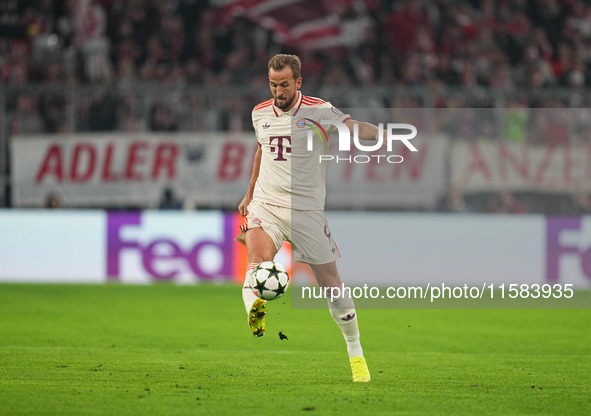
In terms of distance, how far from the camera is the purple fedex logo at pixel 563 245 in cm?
1605

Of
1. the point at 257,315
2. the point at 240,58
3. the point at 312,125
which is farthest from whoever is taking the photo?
the point at 240,58

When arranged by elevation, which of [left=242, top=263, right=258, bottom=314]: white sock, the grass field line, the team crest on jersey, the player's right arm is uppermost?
the team crest on jersey

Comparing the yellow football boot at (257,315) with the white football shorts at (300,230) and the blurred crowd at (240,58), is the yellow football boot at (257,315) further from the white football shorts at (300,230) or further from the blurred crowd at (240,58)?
the blurred crowd at (240,58)

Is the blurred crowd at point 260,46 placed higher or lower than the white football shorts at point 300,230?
higher

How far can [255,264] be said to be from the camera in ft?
23.6

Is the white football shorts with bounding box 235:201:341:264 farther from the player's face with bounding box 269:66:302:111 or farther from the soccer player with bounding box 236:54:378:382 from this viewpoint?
the player's face with bounding box 269:66:302:111

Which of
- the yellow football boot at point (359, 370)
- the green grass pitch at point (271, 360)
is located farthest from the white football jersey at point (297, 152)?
the green grass pitch at point (271, 360)

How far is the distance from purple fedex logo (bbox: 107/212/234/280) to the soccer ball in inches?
373

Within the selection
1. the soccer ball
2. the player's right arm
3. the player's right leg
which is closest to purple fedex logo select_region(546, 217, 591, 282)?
the player's right arm

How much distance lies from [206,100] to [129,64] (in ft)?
7.91

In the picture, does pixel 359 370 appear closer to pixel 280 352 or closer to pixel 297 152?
pixel 297 152

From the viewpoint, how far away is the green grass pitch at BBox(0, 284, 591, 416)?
6.68 m

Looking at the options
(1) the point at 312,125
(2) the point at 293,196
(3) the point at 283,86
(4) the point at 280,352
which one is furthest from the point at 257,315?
(4) the point at 280,352

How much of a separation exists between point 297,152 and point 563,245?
9.77 metres
